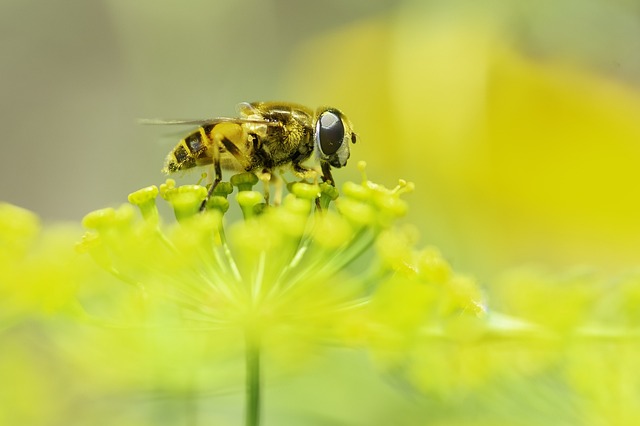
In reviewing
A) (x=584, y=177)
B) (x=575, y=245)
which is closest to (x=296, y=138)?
(x=575, y=245)

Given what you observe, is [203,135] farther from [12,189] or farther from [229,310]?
[12,189]

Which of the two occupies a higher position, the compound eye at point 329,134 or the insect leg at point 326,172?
the compound eye at point 329,134

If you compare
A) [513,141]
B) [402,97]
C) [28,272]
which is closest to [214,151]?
[28,272]

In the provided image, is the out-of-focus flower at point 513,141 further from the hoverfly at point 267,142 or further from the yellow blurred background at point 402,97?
the hoverfly at point 267,142

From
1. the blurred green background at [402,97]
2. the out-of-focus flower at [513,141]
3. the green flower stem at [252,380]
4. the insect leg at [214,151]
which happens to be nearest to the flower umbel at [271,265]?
the green flower stem at [252,380]

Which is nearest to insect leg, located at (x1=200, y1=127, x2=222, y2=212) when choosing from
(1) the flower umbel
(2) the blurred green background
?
(1) the flower umbel

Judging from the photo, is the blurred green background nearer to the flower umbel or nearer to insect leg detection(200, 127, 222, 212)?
insect leg detection(200, 127, 222, 212)
